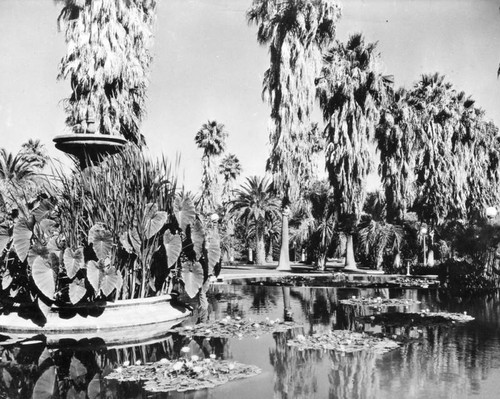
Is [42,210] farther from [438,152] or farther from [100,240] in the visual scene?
[438,152]

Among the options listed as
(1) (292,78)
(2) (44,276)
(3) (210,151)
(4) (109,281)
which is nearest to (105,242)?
(4) (109,281)

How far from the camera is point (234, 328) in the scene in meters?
7.10

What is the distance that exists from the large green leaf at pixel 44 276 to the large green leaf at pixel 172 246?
65.5 inches

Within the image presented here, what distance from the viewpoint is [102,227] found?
7.01 metres

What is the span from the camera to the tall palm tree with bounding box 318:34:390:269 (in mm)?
26266

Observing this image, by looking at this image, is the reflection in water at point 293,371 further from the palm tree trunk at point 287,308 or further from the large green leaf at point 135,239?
the large green leaf at point 135,239

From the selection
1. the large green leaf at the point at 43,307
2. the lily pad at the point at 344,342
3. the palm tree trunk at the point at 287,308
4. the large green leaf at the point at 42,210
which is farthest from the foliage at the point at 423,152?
the large green leaf at the point at 43,307

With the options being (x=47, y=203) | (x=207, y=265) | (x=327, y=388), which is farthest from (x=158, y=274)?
(x=327, y=388)

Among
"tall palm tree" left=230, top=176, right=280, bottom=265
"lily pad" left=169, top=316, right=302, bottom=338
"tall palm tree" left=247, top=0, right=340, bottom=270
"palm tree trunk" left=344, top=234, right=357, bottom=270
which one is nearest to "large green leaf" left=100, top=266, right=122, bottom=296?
"lily pad" left=169, top=316, right=302, bottom=338

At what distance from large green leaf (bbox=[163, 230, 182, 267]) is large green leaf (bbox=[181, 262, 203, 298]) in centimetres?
38

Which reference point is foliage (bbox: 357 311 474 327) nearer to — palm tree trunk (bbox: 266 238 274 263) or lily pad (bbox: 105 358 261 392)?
lily pad (bbox: 105 358 261 392)

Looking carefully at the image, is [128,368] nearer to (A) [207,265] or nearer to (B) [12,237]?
(B) [12,237]

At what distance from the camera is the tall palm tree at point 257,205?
4006cm

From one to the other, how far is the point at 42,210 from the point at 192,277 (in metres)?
2.40
